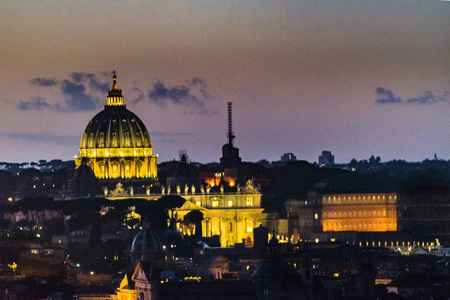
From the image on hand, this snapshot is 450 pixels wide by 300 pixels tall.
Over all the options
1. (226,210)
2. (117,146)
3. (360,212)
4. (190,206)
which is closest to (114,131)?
(117,146)

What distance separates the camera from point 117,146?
103812mm

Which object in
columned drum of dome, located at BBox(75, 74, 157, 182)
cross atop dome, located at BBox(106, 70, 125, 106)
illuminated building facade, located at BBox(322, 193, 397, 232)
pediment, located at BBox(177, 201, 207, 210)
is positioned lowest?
illuminated building facade, located at BBox(322, 193, 397, 232)

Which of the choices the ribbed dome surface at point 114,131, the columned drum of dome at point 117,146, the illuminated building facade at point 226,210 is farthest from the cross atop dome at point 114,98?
the illuminated building facade at point 226,210

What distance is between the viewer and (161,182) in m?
105

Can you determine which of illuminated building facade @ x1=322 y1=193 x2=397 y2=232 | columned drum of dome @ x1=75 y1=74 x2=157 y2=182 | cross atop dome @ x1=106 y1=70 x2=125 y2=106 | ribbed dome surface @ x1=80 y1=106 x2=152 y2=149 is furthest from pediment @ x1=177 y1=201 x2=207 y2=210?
cross atop dome @ x1=106 y1=70 x2=125 y2=106

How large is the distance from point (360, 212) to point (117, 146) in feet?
50.7

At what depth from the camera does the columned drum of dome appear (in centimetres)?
10338

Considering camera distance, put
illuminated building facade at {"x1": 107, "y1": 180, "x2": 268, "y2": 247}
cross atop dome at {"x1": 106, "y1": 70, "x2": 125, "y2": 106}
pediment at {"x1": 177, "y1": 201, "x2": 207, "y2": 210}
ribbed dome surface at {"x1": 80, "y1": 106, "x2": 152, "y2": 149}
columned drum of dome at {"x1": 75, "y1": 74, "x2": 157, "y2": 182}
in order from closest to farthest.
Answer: illuminated building facade at {"x1": 107, "y1": 180, "x2": 268, "y2": 247}
pediment at {"x1": 177, "y1": 201, "x2": 207, "y2": 210}
columned drum of dome at {"x1": 75, "y1": 74, "x2": 157, "y2": 182}
ribbed dome surface at {"x1": 80, "y1": 106, "x2": 152, "y2": 149}
cross atop dome at {"x1": 106, "y1": 70, "x2": 125, "y2": 106}

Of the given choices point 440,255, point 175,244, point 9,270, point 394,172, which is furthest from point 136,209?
point 394,172

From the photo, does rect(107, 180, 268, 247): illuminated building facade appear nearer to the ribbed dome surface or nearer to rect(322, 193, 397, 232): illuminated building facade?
rect(322, 193, 397, 232): illuminated building facade

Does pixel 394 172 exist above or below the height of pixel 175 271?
above

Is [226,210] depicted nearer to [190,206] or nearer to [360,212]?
[190,206]

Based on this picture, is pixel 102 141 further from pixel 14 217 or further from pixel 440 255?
pixel 440 255

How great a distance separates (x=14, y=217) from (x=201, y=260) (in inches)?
692
